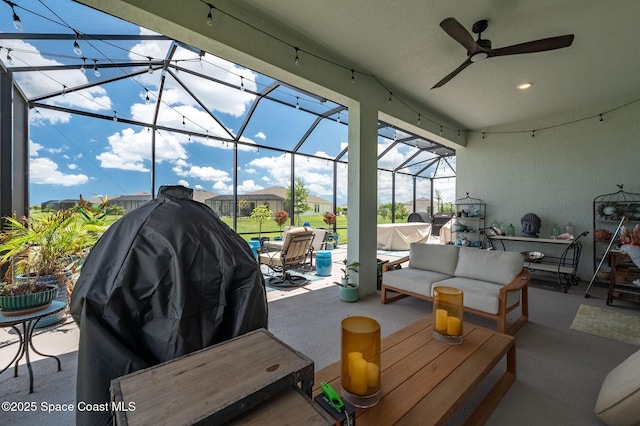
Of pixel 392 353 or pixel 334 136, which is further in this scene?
pixel 334 136

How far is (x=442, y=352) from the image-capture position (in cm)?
176

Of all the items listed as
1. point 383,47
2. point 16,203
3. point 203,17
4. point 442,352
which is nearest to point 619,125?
point 383,47

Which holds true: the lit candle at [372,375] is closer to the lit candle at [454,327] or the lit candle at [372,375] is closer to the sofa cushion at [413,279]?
the lit candle at [454,327]

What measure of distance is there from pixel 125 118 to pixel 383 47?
4.20 m

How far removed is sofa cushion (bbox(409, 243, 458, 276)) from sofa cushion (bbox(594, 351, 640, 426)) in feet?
6.23

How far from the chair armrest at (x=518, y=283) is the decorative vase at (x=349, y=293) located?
5.56 feet

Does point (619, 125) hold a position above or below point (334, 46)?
below

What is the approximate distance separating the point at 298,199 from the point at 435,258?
4400 millimetres

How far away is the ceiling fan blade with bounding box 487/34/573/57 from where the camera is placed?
92.9 inches

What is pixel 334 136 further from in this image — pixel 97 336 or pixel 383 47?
pixel 97 336

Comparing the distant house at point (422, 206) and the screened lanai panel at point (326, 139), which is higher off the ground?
the screened lanai panel at point (326, 139)

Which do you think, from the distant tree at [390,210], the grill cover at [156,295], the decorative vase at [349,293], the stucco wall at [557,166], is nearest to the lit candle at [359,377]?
the grill cover at [156,295]

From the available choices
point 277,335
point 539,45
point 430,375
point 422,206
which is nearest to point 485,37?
point 539,45

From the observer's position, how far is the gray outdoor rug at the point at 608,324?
277 centimetres
